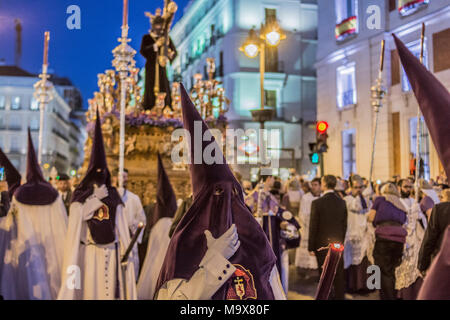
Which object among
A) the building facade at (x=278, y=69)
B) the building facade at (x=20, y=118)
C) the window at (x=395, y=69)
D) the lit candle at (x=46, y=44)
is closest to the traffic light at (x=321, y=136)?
the lit candle at (x=46, y=44)

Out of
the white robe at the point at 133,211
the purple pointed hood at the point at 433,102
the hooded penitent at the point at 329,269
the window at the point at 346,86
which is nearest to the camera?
the purple pointed hood at the point at 433,102

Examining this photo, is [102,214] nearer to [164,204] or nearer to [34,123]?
[164,204]

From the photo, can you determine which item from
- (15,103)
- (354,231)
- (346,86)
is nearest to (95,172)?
(354,231)

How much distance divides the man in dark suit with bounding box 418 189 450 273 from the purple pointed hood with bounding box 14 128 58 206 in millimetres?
5013

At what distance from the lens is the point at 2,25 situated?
21.7 feet

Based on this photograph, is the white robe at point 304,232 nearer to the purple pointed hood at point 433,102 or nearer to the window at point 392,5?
the purple pointed hood at point 433,102

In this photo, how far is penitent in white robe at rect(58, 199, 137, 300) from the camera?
6.11 meters

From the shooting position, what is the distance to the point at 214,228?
2.77 metres

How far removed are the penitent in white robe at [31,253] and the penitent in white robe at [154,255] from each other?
1393 mm

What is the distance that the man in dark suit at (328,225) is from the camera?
22.7ft

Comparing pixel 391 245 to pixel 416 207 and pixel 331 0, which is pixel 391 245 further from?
pixel 331 0

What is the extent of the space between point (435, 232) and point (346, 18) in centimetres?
1730
